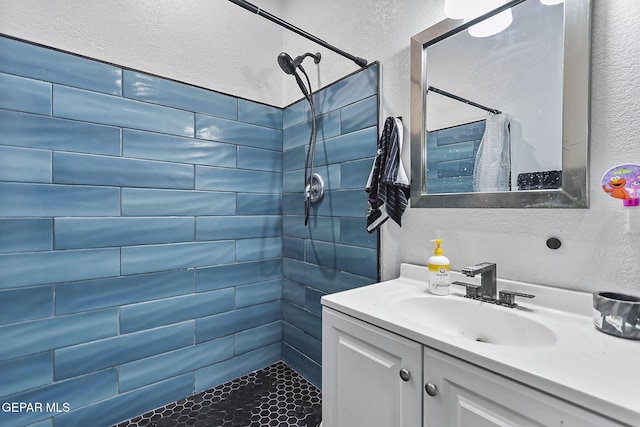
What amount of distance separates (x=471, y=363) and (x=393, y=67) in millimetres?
1206

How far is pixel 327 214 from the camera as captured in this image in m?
1.63

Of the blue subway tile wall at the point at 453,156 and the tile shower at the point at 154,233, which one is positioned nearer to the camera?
the blue subway tile wall at the point at 453,156

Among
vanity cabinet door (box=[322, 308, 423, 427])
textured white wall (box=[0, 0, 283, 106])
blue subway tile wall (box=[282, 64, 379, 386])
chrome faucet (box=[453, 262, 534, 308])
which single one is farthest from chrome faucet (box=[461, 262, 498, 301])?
textured white wall (box=[0, 0, 283, 106])

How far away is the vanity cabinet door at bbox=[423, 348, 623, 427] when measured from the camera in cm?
51

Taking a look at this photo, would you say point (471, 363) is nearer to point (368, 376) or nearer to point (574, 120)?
point (368, 376)

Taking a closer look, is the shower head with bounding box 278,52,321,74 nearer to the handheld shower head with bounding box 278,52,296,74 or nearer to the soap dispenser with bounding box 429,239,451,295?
the handheld shower head with bounding box 278,52,296,74

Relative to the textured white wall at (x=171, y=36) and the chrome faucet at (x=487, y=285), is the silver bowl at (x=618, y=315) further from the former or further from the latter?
the textured white wall at (x=171, y=36)

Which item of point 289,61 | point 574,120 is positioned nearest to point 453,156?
point 574,120

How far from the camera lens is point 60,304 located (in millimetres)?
1264

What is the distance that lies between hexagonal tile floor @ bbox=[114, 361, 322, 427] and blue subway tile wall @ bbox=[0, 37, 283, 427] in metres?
0.07

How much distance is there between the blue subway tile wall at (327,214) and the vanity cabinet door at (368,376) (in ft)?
1.62

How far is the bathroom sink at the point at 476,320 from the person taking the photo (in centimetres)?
81

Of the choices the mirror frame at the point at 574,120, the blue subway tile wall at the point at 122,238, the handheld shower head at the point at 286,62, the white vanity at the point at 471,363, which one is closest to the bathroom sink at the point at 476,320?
the white vanity at the point at 471,363

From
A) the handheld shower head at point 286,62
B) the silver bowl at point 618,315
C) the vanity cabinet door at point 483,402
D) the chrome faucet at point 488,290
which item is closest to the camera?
the vanity cabinet door at point 483,402
